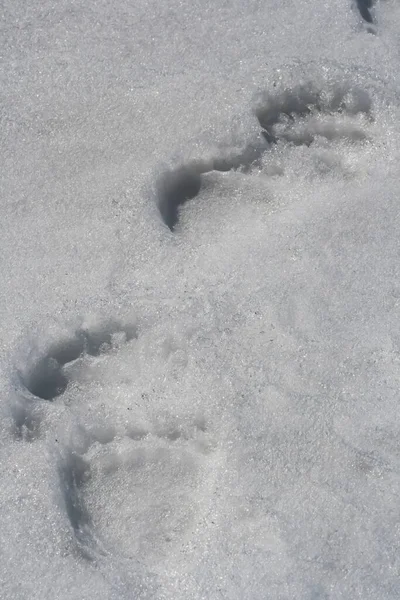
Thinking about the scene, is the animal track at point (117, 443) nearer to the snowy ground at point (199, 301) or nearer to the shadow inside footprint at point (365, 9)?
the snowy ground at point (199, 301)

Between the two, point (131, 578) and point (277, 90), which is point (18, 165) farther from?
point (131, 578)

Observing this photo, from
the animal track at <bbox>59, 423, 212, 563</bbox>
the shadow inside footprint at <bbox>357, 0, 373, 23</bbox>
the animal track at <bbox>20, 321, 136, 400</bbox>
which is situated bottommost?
the animal track at <bbox>59, 423, 212, 563</bbox>

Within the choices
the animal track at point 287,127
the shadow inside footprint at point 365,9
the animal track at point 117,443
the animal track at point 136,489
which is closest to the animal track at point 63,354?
the animal track at point 117,443

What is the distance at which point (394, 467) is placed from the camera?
163cm

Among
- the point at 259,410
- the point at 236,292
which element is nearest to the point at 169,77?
the point at 236,292

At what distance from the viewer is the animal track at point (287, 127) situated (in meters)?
1.71

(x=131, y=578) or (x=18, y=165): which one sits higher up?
(x=18, y=165)

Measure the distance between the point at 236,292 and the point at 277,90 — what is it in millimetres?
544

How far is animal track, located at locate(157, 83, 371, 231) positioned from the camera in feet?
5.61

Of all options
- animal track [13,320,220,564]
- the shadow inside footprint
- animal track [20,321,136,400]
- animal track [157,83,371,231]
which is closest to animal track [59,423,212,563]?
animal track [13,320,220,564]

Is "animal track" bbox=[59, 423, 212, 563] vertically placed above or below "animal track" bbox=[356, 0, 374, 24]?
below

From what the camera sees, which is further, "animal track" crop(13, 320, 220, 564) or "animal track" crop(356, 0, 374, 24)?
"animal track" crop(356, 0, 374, 24)

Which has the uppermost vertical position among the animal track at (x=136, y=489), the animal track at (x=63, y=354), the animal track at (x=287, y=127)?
the animal track at (x=287, y=127)

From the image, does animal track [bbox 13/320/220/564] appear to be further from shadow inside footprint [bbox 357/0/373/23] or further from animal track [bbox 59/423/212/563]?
shadow inside footprint [bbox 357/0/373/23]
